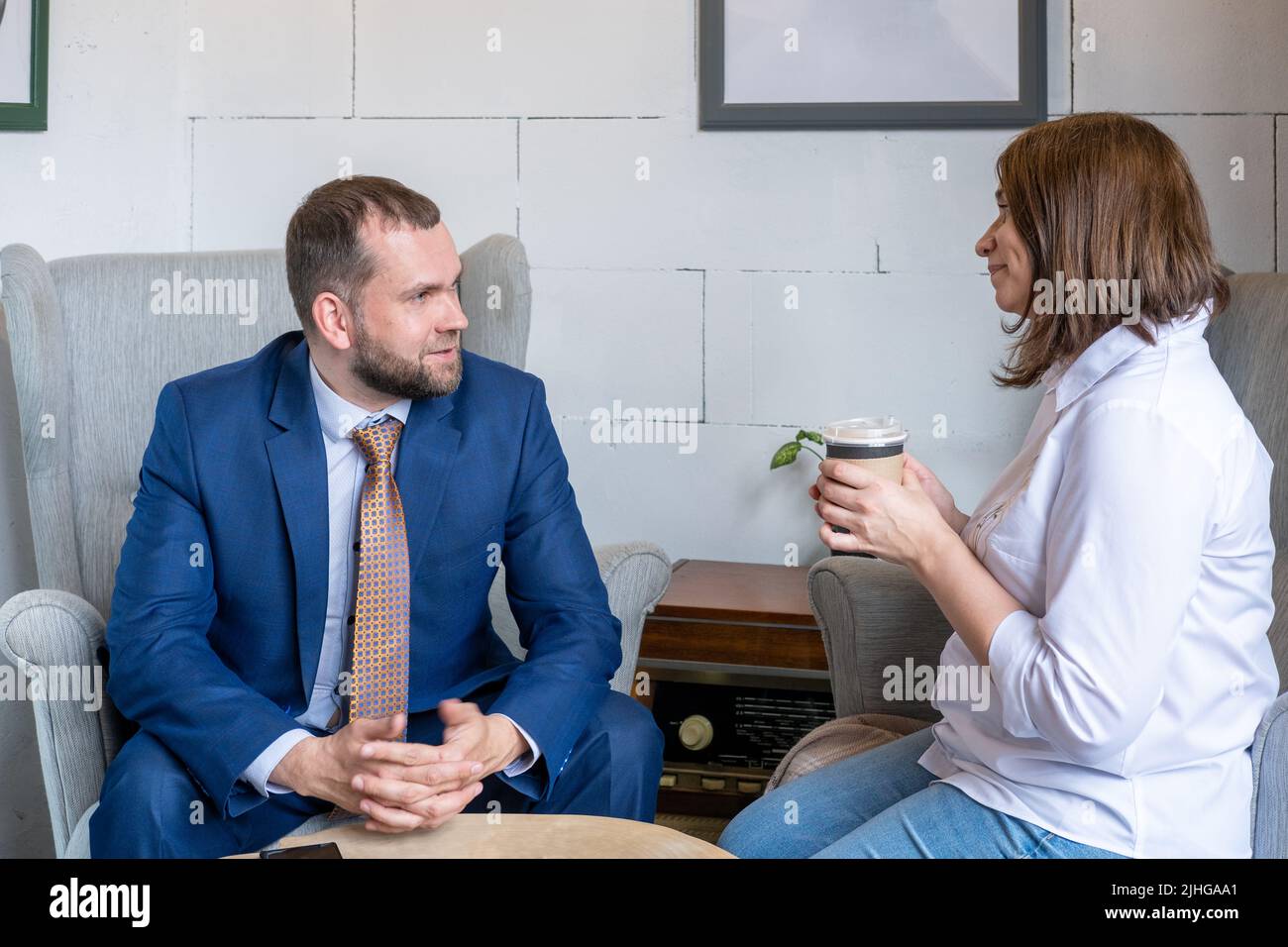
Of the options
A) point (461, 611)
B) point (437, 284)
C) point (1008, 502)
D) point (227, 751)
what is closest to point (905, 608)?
point (1008, 502)

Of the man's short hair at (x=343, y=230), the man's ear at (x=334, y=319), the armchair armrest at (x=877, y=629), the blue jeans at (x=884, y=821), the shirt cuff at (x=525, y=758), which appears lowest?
the blue jeans at (x=884, y=821)

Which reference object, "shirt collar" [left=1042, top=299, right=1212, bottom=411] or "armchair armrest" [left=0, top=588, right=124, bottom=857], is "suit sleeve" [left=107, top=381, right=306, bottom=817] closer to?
"armchair armrest" [left=0, top=588, right=124, bottom=857]

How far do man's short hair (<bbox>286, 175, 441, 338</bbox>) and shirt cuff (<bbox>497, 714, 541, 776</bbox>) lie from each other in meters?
0.68


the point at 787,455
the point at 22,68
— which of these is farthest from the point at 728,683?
the point at 22,68

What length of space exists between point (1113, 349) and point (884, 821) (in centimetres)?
58

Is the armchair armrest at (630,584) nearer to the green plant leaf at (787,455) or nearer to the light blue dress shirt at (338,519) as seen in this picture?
the light blue dress shirt at (338,519)

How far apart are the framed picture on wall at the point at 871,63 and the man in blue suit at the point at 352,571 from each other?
44.9 inches

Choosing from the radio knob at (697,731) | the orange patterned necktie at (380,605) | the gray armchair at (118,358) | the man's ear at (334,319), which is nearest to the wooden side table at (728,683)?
the radio knob at (697,731)

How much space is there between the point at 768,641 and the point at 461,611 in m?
0.75

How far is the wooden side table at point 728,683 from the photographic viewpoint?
2330 millimetres

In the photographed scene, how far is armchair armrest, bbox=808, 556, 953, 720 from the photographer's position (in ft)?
5.81

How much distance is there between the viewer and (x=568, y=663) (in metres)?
1.63

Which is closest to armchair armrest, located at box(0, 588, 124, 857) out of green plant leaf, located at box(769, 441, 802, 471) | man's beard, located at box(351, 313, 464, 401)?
man's beard, located at box(351, 313, 464, 401)

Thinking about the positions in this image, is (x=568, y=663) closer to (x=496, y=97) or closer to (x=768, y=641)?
(x=768, y=641)
